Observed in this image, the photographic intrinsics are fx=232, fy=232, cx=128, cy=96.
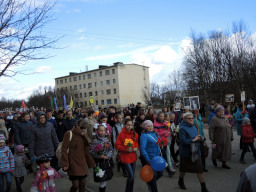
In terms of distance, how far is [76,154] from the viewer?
4715mm

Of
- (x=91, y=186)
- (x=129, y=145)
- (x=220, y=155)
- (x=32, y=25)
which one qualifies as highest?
(x=32, y=25)

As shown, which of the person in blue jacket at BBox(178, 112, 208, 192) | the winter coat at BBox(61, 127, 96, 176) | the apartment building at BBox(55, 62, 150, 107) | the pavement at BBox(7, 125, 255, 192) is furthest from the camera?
the apartment building at BBox(55, 62, 150, 107)

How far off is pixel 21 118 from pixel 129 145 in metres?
4.27

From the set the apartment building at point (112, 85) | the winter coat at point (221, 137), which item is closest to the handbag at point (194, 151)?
the winter coat at point (221, 137)

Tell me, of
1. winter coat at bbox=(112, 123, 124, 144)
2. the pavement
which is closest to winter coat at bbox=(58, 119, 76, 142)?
winter coat at bbox=(112, 123, 124, 144)

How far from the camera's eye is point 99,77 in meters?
73.2

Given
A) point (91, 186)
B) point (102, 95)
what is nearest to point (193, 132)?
point (91, 186)

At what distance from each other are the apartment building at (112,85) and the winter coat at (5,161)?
204 ft

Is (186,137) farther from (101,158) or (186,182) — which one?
(101,158)

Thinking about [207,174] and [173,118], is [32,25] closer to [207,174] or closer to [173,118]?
[173,118]

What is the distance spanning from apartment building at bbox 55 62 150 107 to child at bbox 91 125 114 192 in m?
62.2

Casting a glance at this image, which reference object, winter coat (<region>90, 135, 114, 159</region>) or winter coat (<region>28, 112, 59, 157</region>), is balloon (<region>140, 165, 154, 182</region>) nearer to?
winter coat (<region>90, 135, 114, 159</region>)

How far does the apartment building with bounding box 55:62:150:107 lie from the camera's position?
68312mm

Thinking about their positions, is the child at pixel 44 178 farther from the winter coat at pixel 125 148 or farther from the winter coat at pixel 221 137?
the winter coat at pixel 221 137
